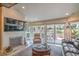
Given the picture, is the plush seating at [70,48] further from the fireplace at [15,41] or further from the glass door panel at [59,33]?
the fireplace at [15,41]

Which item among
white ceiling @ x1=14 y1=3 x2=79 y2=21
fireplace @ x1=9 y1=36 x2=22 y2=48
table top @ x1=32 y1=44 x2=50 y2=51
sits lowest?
table top @ x1=32 y1=44 x2=50 y2=51

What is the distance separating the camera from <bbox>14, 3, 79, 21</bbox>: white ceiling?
183 centimetres

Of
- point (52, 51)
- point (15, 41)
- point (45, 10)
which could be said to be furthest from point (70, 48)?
point (15, 41)

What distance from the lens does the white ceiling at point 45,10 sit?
1829mm

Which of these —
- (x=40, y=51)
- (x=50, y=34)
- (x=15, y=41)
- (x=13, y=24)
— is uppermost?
(x=13, y=24)

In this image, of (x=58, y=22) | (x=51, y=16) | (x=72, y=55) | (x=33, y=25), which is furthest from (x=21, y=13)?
(x=72, y=55)

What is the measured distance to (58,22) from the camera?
1.87 m

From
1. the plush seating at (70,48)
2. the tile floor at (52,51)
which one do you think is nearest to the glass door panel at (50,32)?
the tile floor at (52,51)

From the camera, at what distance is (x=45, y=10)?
6.05 ft

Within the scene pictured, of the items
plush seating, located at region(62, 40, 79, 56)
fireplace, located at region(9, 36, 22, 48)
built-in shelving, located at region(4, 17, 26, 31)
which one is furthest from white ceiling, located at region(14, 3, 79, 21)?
plush seating, located at region(62, 40, 79, 56)

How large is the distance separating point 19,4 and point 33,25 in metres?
0.40

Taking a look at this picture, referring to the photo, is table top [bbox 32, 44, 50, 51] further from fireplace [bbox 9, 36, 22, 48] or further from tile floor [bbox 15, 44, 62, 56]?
fireplace [bbox 9, 36, 22, 48]

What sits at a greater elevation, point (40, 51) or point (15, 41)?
point (15, 41)

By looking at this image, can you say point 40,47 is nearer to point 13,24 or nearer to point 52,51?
point 52,51
